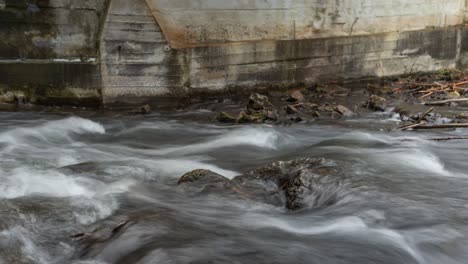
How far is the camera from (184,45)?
9.65 metres

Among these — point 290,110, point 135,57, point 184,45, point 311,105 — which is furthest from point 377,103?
point 135,57

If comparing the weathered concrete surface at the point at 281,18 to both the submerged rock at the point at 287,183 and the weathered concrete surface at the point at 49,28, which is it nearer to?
the weathered concrete surface at the point at 49,28

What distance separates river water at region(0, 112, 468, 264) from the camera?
13.3 ft

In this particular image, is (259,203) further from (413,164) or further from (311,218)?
(413,164)

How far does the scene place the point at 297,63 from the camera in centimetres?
1089

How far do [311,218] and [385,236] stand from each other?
0.74 metres

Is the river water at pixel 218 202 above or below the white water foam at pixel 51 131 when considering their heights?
below

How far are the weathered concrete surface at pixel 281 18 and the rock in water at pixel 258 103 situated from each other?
56.7 inches

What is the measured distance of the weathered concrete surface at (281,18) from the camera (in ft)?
31.8

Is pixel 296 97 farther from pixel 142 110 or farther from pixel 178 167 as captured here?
pixel 178 167

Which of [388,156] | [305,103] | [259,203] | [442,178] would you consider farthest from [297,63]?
[259,203]

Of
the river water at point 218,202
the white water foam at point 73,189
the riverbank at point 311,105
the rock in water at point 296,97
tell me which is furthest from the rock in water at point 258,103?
the white water foam at point 73,189

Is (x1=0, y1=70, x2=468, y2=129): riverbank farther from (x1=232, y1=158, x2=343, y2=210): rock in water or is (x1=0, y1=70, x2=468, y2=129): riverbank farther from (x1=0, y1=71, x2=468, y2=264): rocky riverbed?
(x1=232, y1=158, x2=343, y2=210): rock in water

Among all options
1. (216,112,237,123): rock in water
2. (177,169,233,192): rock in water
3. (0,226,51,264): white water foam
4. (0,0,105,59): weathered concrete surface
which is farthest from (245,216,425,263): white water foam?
(0,0,105,59): weathered concrete surface
